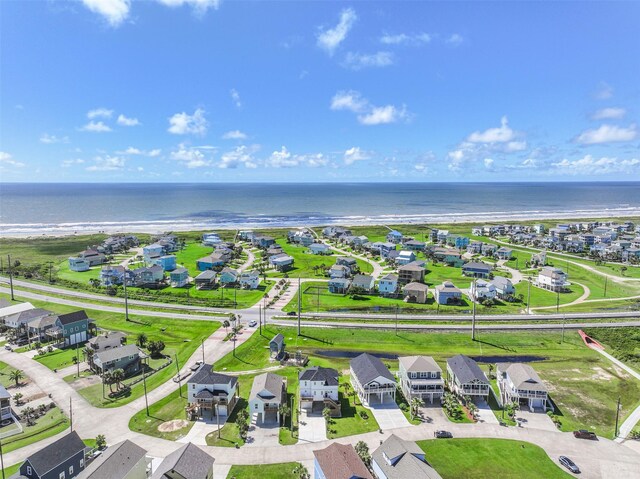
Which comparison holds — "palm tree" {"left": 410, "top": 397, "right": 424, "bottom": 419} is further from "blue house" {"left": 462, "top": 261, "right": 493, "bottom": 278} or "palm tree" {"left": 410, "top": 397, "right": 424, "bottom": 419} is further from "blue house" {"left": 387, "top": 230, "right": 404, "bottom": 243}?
"blue house" {"left": 387, "top": 230, "right": 404, "bottom": 243}

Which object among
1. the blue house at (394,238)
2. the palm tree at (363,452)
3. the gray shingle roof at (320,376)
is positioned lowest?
the palm tree at (363,452)

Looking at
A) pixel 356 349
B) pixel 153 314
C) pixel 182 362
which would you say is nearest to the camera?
pixel 182 362

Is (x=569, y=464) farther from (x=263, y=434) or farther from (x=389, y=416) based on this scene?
(x=263, y=434)

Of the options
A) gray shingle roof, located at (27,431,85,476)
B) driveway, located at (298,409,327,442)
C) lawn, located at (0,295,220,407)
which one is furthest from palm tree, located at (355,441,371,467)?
lawn, located at (0,295,220,407)

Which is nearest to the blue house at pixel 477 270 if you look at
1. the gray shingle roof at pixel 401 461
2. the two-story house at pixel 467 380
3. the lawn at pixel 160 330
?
the two-story house at pixel 467 380

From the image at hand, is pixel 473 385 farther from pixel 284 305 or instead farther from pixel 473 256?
pixel 473 256

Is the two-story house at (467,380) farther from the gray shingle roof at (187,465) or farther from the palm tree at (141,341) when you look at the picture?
the palm tree at (141,341)

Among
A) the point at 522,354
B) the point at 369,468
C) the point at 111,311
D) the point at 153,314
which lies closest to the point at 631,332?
the point at 522,354
